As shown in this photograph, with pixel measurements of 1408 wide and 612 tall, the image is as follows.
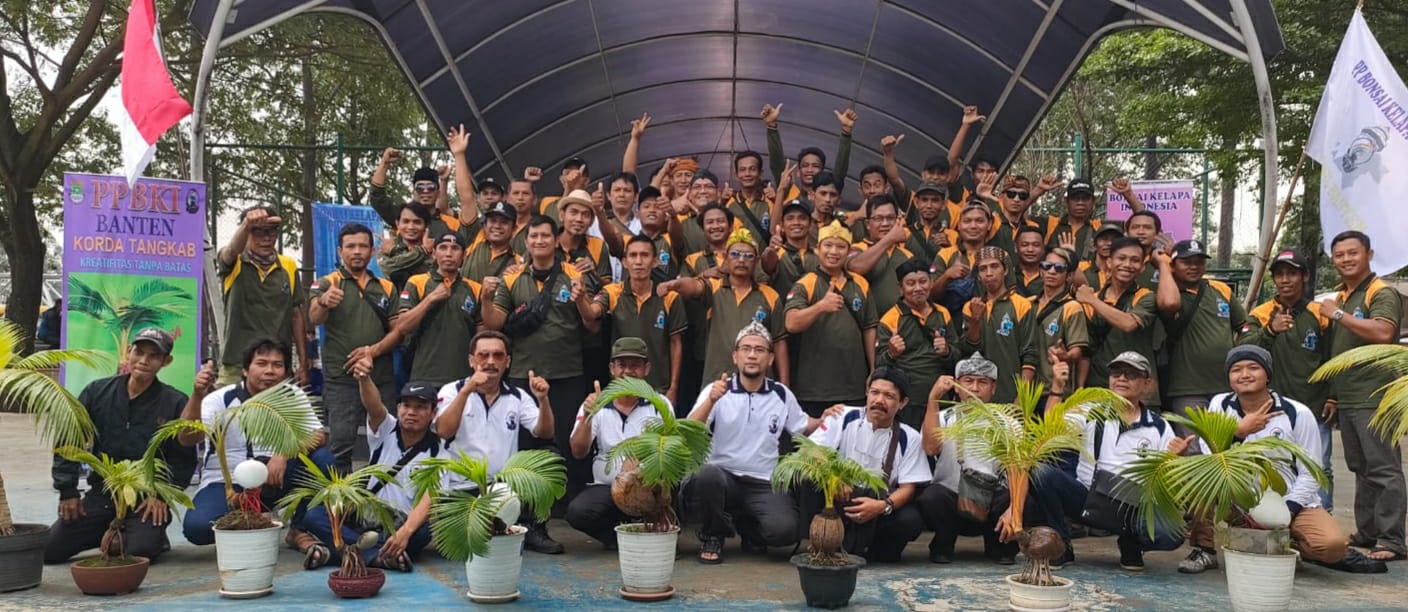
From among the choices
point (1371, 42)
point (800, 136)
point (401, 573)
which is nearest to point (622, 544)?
point (401, 573)

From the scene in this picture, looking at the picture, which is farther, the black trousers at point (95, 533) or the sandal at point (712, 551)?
the sandal at point (712, 551)

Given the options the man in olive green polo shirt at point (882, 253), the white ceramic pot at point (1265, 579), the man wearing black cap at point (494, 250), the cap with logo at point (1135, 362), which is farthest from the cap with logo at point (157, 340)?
the white ceramic pot at point (1265, 579)

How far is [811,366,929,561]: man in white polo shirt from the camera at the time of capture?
6.36 metres

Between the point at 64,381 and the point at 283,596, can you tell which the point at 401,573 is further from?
the point at 64,381

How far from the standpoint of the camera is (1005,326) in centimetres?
755

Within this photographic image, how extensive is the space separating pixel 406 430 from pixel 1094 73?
13543 mm

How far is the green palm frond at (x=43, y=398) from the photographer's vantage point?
5.50m

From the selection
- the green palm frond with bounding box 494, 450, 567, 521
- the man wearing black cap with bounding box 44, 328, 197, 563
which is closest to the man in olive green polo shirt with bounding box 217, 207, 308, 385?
the man wearing black cap with bounding box 44, 328, 197, 563

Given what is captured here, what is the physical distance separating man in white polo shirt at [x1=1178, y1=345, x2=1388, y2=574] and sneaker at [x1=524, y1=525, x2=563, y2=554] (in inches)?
141

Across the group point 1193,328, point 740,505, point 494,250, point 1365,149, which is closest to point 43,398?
point 494,250

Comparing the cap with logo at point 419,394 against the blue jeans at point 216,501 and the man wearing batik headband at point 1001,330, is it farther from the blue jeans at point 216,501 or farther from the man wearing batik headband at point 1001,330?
the man wearing batik headband at point 1001,330

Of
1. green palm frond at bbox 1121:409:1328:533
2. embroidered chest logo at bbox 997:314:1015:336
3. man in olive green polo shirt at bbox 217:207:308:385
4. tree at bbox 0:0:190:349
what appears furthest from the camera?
tree at bbox 0:0:190:349

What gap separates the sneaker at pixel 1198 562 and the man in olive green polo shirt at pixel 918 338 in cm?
177

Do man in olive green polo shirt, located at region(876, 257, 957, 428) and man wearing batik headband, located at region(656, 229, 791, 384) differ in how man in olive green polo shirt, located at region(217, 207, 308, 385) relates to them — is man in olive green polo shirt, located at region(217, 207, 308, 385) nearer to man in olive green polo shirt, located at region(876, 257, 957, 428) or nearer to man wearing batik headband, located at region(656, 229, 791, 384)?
man wearing batik headband, located at region(656, 229, 791, 384)
